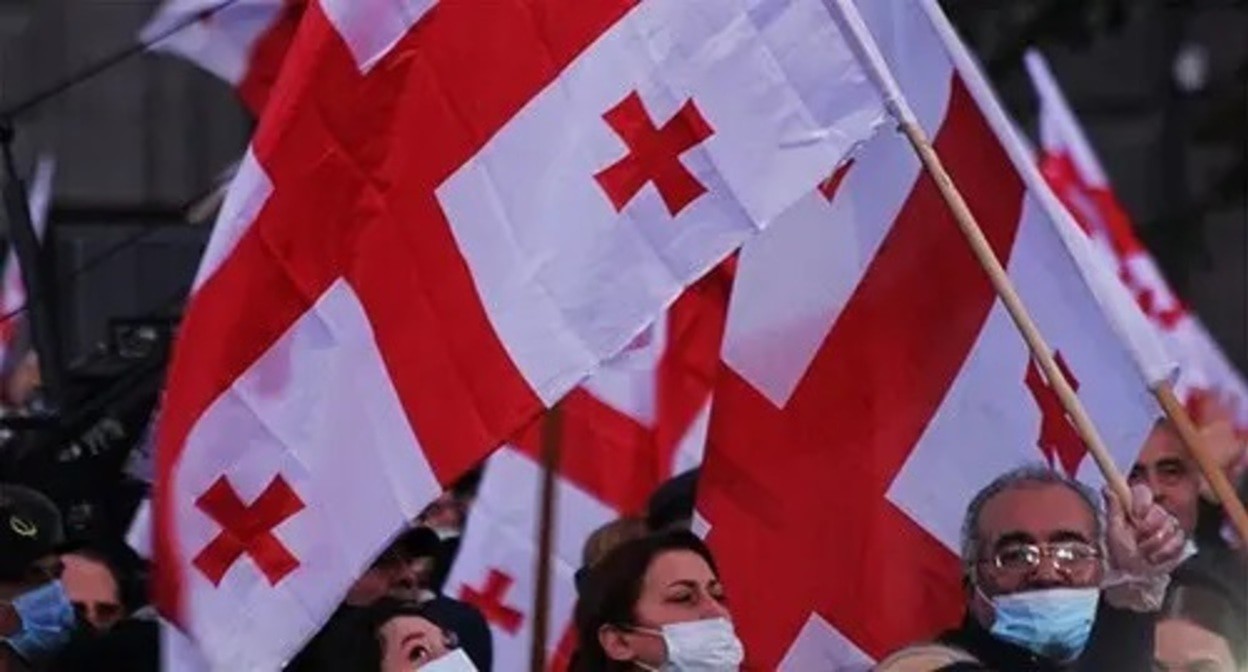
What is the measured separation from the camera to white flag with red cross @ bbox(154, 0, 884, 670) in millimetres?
6613

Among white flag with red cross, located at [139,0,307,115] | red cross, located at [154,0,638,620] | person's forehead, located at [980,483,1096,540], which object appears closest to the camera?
person's forehead, located at [980,483,1096,540]

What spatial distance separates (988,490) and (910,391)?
2.29ft

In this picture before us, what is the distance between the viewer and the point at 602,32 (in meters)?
6.77

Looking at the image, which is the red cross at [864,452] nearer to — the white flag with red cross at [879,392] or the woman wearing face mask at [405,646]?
the white flag with red cross at [879,392]

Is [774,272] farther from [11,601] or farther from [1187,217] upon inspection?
[1187,217]

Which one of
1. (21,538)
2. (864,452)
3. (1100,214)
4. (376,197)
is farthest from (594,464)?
(376,197)

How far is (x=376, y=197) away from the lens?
22.4 feet

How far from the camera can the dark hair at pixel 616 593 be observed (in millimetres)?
6684

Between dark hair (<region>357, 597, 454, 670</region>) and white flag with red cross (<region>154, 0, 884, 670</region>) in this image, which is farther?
dark hair (<region>357, 597, 454, 670</region>)

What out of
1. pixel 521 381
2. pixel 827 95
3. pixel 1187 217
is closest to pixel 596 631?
pixel 521 381

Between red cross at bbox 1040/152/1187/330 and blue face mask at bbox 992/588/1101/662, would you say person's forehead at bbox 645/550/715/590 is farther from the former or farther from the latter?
red cross at bbox 1040/152/1187/330

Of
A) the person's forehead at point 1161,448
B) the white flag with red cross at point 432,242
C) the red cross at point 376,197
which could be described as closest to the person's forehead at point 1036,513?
A: the white flag with red cross at point 432,242

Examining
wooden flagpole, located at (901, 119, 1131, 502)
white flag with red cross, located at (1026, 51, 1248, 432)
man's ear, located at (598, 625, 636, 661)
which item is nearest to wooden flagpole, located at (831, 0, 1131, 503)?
wooden flagpole, located at (901, 119, 1131, 502)

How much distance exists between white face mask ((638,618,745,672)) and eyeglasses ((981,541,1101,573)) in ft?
1.32
